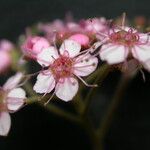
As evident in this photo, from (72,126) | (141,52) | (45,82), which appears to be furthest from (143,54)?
(72,126)

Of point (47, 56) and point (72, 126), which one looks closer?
point (47, 56)

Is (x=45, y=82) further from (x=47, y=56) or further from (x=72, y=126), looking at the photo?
(x=72, y=126)

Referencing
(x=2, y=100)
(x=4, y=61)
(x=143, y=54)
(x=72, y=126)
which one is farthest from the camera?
(x=72, y=126)

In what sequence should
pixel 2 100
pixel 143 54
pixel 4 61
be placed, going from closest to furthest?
pixel 143 54, pixel 2 100, pixel 4 61

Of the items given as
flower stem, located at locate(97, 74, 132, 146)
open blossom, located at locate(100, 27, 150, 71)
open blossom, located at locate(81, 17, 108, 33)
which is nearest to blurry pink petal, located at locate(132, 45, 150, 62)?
open blossom, located at locate(100, 27, 150, 71)

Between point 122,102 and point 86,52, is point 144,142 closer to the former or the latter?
point 122,102

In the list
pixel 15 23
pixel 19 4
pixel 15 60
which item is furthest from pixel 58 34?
pixel 15 23

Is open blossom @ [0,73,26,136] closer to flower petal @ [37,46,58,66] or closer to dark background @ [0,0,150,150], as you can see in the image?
flower petal @ [37,46,58,66]
